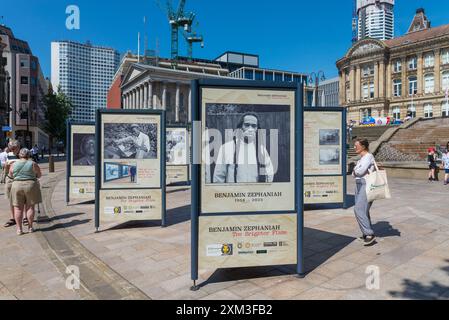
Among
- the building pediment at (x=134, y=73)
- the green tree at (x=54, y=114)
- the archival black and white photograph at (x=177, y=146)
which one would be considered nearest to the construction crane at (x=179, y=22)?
the building pediment at (x=134, y=73)

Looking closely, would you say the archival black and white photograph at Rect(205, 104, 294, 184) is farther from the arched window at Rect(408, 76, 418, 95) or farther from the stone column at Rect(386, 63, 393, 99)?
the stone column at Rect(386, 63, 393, 99)

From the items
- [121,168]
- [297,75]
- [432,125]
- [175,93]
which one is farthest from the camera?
[297,75]

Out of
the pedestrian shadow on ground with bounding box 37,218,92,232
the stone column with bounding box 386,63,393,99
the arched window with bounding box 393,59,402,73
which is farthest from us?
the stone column with bounding box 386,63,393,99

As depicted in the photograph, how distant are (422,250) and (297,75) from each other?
132 metres

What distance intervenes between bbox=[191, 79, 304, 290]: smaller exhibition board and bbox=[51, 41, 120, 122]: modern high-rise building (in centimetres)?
9643

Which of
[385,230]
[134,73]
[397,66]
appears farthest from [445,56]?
[134,73]

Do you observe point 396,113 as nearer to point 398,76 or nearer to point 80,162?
point 398,76

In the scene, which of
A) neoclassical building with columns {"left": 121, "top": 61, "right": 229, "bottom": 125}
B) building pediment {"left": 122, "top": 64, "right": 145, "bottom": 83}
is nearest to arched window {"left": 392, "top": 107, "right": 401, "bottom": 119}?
neoclassical building with columns {"left": 121, "top": 61, "right": 229, "bottom": 125}

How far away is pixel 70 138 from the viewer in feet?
33.7

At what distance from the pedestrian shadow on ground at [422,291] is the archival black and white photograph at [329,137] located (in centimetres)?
545

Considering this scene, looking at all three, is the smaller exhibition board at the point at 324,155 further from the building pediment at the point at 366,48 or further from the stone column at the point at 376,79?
the building pediment at the point at 366,48

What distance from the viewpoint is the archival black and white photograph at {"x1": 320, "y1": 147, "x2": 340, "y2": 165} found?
9.28m

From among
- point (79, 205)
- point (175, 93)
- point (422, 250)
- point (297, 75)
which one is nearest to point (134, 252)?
point (422, 250)
